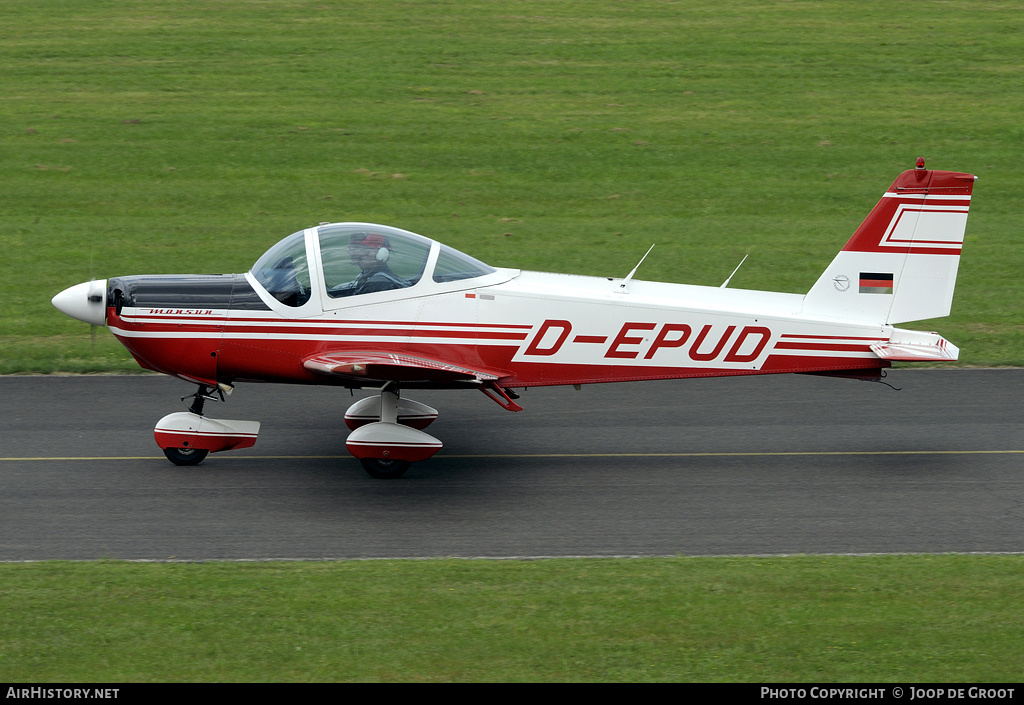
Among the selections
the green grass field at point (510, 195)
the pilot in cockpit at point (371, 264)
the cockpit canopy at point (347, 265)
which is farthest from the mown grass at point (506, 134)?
the pilot in cockpit at point (371, 264)

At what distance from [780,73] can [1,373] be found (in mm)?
19009

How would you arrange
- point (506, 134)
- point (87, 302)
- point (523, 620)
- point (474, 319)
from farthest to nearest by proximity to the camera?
1. point (506, 134)
2. point (474, 319)
3. point (87, 302)
4. point (523, 620)

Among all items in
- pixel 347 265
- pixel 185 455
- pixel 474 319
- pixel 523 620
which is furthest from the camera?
pixel 185 455

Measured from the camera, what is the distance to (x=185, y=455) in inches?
446

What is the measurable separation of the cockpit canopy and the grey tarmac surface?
6.09 feet

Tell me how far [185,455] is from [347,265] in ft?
8.42

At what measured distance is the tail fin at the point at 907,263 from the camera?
11359 millimetres

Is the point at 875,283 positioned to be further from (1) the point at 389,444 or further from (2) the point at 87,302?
(2) the point at 87,302

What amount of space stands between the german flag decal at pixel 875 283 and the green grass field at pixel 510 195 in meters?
3.20

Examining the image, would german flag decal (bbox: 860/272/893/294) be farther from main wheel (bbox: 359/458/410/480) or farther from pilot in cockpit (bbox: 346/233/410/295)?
main wheel (bbox: 359/458/410/480)

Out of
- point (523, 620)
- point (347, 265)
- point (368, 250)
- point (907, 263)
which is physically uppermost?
point (907, 263)

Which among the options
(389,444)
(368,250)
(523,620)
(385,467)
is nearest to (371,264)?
(368,250)

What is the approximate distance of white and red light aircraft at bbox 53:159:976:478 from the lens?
10914 millimetres

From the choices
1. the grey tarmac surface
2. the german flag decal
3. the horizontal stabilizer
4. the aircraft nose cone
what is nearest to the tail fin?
the german flag decal
